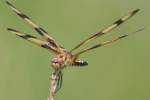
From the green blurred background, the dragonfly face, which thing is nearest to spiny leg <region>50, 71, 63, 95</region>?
the dragonfly face

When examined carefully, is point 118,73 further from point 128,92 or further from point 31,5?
point 31,5

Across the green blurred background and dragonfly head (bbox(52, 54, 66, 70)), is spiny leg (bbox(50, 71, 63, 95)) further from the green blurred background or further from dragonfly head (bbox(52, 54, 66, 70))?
the green blurred background

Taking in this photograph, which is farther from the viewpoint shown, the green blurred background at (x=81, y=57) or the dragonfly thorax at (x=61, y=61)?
the green blurred background at (x=81, y=57)

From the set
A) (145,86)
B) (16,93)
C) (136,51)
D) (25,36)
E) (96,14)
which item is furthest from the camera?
(96,14)

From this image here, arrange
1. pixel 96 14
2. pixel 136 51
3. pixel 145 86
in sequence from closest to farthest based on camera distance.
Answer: pixel 145 86 → pixel 136 51 → pixel 96 14

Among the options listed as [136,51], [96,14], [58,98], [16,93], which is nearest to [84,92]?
[58,98]

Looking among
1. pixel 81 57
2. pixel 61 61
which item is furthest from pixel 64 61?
pixel 81 57

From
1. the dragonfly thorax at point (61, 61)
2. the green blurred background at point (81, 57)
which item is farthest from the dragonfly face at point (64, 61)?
the green blurred background at point (81, 57)

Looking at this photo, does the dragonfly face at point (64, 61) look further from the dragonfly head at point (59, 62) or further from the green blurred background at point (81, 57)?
the green blurred background at point (81, 57)
